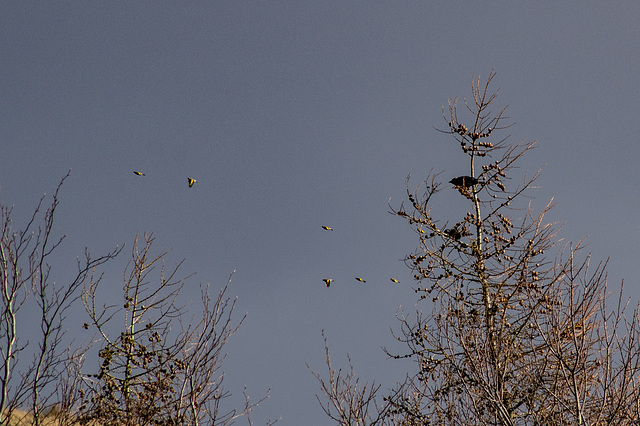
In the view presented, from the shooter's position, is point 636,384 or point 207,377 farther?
point 207,377

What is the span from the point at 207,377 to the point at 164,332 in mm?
4305

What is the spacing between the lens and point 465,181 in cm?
1229

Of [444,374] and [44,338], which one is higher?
[44,338]

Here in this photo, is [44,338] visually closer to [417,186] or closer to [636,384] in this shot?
→ [417,186]

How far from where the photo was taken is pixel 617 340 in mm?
6953

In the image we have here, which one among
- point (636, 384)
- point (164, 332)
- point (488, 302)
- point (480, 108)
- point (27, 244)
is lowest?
point (636, 384)

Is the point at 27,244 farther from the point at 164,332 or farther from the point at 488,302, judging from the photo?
the point at 488,302

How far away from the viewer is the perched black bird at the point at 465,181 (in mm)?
12234

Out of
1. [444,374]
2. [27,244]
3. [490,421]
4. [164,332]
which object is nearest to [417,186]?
[444,374]

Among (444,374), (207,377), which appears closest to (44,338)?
(207,377)

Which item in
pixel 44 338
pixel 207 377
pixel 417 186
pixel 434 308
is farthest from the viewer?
pixel 417 186

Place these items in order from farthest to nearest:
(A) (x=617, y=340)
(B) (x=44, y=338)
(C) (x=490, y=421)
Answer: (C) (x=490, y=421)
(B) (x=44, y=338)
(A) (x=617, y=340)

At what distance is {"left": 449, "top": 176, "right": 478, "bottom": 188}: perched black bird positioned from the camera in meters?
12.2

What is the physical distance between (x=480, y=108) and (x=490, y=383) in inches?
290
